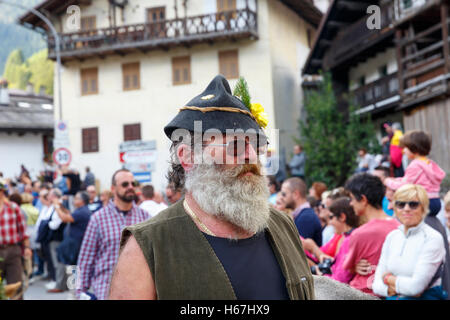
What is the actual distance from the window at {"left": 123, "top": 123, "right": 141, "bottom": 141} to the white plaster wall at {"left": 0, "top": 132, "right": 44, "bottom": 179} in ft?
20.3

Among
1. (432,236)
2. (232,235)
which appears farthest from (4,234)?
(232,235)

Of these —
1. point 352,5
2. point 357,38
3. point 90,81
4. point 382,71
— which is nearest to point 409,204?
point 357,38

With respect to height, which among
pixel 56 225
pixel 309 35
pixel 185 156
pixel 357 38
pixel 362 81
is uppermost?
pixel 309 35

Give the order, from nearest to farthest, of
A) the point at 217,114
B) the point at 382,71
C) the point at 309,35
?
the point at 217,114 < the point at 382,71 < the point at 309,35

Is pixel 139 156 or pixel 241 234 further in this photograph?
pixel 139 156

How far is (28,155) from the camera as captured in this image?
1262 inches

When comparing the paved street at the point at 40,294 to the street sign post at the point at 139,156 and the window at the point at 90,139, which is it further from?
the window at the point at 90,139

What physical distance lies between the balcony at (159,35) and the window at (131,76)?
73 cm

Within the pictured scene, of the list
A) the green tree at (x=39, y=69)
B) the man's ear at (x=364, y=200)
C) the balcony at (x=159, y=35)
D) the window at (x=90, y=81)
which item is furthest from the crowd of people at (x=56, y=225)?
the green tree at (x=39, y=69)

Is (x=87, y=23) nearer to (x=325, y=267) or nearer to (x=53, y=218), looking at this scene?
(x=53, y=218)

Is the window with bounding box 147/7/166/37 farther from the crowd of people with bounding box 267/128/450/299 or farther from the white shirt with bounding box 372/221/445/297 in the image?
the white shirt with bounding box 372/221/445/297

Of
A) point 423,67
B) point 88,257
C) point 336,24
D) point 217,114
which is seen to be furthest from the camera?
point 336,24

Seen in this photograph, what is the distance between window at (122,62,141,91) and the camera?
26.0 meters

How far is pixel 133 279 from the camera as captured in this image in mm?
2076
